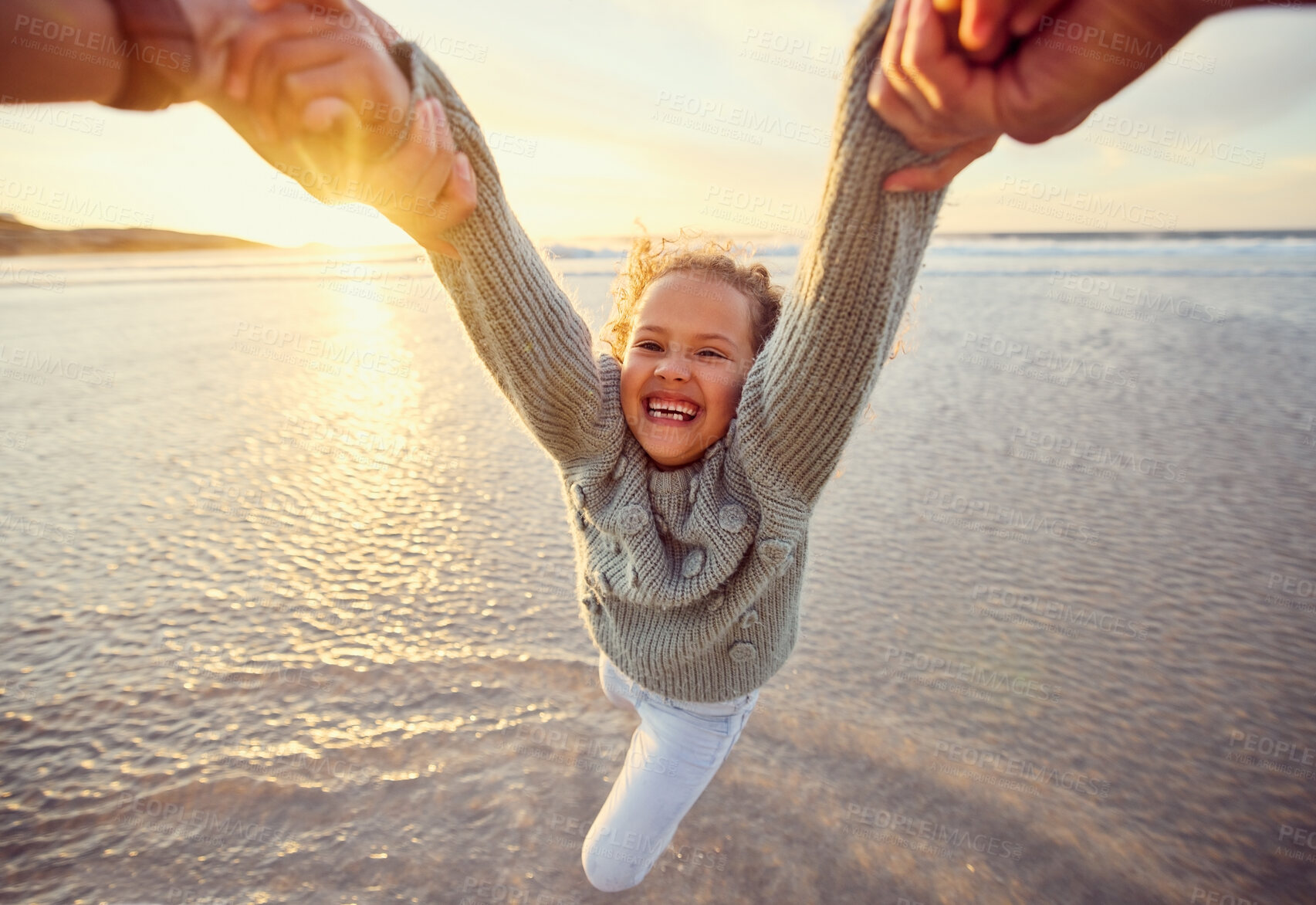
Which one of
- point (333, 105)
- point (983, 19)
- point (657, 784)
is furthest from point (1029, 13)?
point (657, 784)

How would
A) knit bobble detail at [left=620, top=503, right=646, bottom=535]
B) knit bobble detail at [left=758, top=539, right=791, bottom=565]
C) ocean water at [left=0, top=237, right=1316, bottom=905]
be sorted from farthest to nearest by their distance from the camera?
1. ocean water at [left=0, top=237, right=1316, bottom=905]
2. knit bobble detail at [left=620, top=503, right=646, bottom=535]
3. knit bobble detail at [left=758, top=539, right=791, bottom=565]

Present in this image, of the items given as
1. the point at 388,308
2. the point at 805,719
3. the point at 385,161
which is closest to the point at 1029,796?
the point at 805,719

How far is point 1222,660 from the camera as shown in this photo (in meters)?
2.54

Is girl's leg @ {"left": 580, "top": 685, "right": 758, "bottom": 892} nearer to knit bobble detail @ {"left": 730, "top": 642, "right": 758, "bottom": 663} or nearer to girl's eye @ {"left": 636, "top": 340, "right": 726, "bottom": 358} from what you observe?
knit bobble detail @ {"left": 730, "top": 642, "right": 758, "bottom": 663}

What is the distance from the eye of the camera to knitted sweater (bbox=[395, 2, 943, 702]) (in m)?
1.11

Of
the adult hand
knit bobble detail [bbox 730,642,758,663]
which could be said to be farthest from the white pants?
the adult hand

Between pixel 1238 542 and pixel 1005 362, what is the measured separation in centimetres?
307

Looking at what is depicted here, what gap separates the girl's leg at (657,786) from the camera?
5.83 feet

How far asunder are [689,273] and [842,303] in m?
0.70

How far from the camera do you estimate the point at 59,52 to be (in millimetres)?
777

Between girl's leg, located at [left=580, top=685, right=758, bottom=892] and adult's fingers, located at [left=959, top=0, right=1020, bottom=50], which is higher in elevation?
adult's fingers, located at [left=959, top=0, right=1020, bottom=50]

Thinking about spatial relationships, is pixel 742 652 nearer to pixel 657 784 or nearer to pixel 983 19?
pixel 657 784

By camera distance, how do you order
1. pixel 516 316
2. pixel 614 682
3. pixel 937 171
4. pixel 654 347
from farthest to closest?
pixel 614 682
pixel 654 347
pixel 516 316
pixel 937 171

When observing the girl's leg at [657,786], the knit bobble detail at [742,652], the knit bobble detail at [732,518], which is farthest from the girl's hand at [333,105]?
the girl's leg at [657,786]
